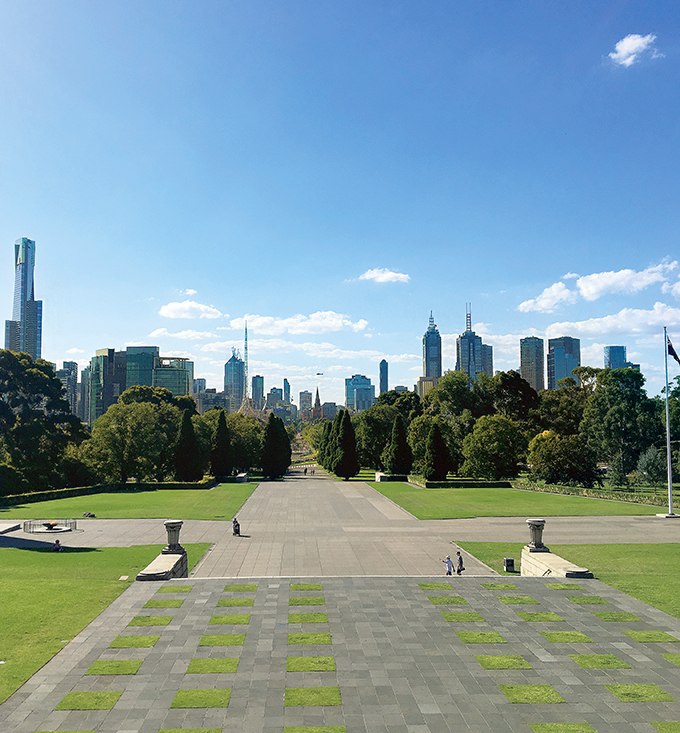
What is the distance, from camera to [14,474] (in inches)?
1948

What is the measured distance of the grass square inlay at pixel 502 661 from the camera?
12.6 metres

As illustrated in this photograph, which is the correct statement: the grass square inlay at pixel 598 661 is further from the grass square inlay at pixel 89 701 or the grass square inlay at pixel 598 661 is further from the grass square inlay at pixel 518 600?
the grass square inlay at pixel 89 701

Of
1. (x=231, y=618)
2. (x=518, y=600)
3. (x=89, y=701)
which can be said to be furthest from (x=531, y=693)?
(x=89, y=701)

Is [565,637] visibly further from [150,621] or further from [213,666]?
[150,621]

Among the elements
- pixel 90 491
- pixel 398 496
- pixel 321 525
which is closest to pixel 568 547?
pixel 321 525

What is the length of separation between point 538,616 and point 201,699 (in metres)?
10.0

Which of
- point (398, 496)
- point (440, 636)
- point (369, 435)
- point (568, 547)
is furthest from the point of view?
point (369, 435)

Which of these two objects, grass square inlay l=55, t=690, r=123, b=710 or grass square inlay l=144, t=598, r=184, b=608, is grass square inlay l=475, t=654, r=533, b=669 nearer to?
grass square inlay l=55, t=690, r=123, b=710

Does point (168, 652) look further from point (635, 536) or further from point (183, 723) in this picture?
point (635, 536)

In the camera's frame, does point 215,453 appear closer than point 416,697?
No

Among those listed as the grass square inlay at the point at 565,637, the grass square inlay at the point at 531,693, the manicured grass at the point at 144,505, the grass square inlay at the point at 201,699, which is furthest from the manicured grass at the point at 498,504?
the grass square inlay at the point at 201,699

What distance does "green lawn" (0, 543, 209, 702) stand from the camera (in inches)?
526

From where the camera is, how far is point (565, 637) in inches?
569

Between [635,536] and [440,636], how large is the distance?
2252 centimetres
